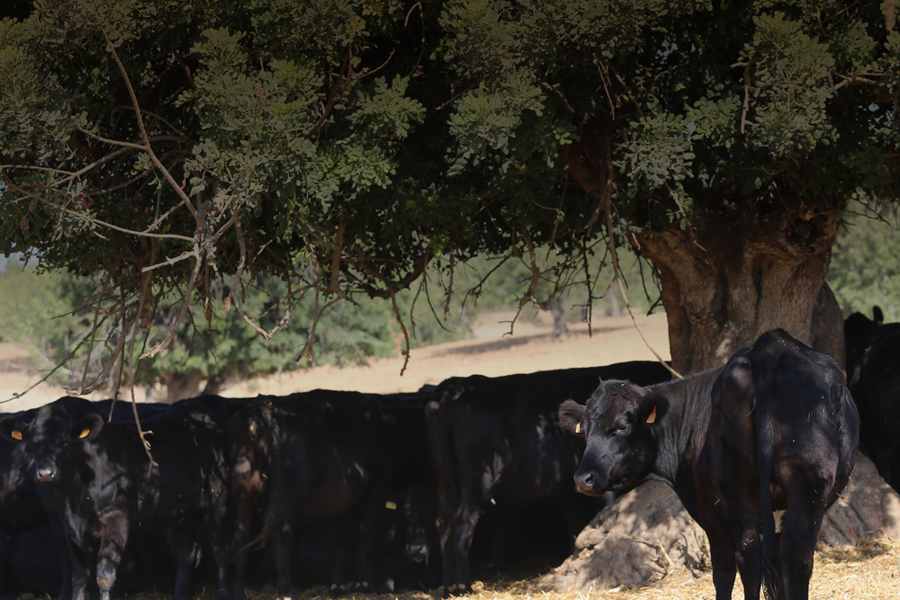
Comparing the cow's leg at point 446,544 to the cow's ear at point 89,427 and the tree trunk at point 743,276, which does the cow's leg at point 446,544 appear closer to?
the tree trunk at point 743,276

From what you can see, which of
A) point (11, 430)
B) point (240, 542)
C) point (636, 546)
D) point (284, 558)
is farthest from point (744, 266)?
point (11, 430)

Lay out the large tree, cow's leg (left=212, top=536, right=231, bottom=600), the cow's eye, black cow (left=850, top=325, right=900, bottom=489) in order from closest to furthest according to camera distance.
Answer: the large tree → the cow's eye → cow's leg (left=212, top=536, right=231, bottom=600) → black cow (left=850, top=325, right=900, bottom=489)

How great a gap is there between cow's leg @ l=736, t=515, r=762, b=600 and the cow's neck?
0.68 m

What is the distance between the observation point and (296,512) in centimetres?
1230

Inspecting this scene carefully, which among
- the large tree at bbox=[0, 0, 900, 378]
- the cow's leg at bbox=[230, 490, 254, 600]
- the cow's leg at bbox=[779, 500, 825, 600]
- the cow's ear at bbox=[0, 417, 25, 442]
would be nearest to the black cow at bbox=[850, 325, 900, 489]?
the large tree at bbox=[0, 0, 900, 378]

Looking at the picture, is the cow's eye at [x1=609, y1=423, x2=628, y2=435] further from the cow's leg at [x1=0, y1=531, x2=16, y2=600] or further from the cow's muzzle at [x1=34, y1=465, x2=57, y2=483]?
the cow's leg at [x1=0, y1=531, x2=16, y2=600]

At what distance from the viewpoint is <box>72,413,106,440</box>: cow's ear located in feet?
38.2

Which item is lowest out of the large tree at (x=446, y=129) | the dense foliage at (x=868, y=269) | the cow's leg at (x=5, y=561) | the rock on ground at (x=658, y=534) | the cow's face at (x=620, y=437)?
the rock on ground at (x=658, y=534)

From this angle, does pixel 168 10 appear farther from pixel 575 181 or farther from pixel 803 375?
pixel 803 375

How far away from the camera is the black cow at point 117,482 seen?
11.7 metres

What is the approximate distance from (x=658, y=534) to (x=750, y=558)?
321cm

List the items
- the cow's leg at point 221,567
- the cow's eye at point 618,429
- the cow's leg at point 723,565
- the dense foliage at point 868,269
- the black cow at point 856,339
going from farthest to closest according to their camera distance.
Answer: the dense foliage at point 868,269 → the black cow at point 856,339 → the cow's leg at point 221,567 → the cow's eye at point 618,429 → the cow's leg at point 723,565

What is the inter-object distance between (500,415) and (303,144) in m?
4.24

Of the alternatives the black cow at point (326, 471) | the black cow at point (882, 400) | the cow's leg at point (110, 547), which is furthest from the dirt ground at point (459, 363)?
the cow's leg at point (110, 547)
